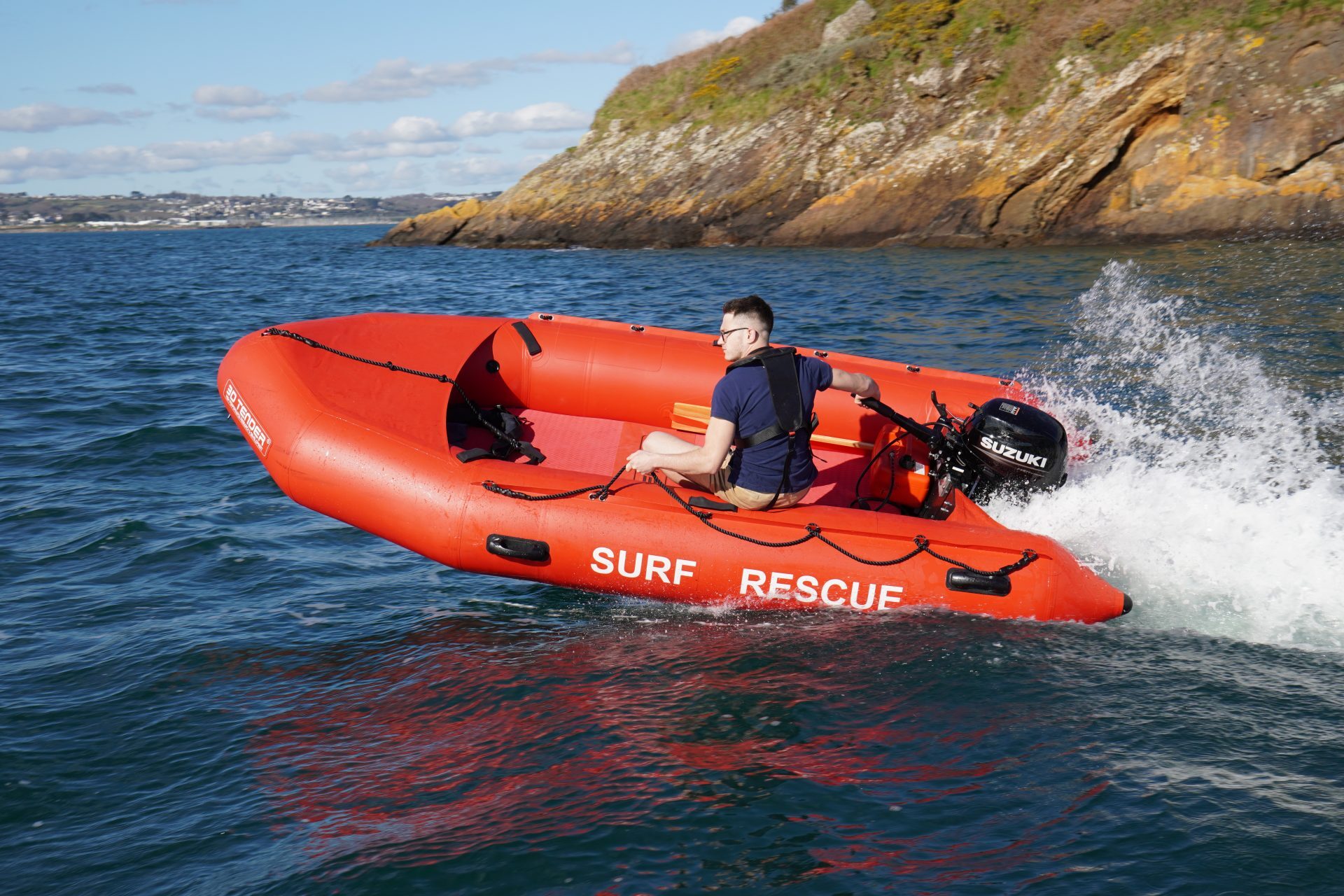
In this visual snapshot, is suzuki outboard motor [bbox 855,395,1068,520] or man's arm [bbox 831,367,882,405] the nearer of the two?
man's arm [bbox 831,367,882,405]

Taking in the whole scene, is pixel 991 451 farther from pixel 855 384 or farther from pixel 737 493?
pixel 737 493

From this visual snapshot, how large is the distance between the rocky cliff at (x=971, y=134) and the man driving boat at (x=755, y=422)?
634 inches

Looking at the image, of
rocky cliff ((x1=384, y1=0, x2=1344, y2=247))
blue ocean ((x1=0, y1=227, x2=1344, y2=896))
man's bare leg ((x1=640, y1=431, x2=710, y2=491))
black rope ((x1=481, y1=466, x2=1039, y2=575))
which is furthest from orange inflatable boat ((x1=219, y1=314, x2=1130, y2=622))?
rocky cliff ((x1=384, y1=0, x2=1344, y2=247))

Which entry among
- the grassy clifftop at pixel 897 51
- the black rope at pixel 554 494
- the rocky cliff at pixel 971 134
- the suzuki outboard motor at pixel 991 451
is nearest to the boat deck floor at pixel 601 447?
the suzuki outboard motor at pixel 991 451

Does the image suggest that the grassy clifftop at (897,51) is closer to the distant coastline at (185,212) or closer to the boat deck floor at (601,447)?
the boat deck floor at (601,447)

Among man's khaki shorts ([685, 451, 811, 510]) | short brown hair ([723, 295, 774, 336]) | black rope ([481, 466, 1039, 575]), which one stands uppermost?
short brown hair ([723, 295, 774, 336])

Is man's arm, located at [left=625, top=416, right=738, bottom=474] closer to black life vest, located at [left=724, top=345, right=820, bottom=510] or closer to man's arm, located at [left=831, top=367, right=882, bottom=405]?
black life vest, located at [left=724, top=345, right=820, bottom=510]

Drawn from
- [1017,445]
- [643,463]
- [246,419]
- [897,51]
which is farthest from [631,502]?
[897,51]

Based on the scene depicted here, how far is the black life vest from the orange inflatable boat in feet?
1.60

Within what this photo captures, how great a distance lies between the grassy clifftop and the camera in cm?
2055

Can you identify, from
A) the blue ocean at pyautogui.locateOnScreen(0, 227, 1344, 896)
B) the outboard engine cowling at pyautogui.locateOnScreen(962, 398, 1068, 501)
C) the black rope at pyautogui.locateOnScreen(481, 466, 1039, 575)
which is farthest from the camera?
the outboard engine cowling at pyautogui.locateOnScreen(962, 398, 1068, 501)

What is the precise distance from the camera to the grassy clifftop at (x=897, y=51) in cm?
2055

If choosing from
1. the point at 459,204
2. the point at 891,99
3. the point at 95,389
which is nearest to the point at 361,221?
the point at 459,204

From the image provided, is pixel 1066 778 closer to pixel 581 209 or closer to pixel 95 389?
pixel 95 389
